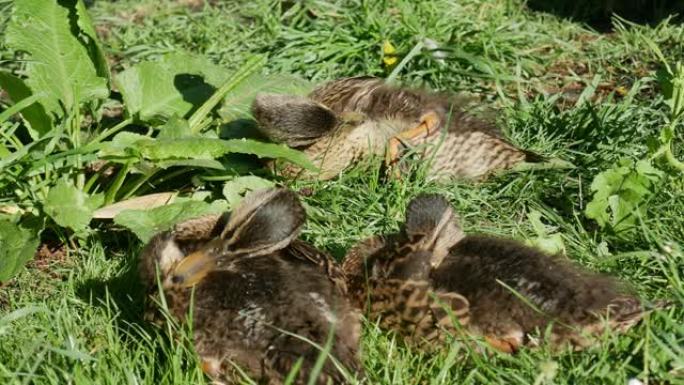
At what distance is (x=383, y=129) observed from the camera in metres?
6.05

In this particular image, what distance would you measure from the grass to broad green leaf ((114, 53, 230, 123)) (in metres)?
0.77

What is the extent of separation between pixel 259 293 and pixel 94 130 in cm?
236

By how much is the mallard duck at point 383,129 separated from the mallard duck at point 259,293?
1.44m

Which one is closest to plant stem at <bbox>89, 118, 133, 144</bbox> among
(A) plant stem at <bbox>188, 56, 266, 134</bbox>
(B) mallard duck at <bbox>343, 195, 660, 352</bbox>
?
(A) plant stem at <bbox>188, 56, 266, 134</bbox>

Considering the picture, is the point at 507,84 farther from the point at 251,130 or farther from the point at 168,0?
the point at 168,0

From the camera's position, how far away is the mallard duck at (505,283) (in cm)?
404

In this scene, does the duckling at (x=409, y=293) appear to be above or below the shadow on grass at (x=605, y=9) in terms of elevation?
above

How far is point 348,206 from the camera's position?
18.3 ft

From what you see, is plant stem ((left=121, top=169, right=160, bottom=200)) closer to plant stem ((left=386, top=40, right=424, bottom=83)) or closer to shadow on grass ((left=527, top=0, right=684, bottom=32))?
plant stem ((left=386, top=40, right=424, bottom=83))

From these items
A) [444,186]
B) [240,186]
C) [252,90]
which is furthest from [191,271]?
[252,90]

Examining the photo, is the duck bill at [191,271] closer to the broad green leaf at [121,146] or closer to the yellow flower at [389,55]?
the broad green leaf at [121,146]

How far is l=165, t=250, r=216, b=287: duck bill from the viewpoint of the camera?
411 centimetres

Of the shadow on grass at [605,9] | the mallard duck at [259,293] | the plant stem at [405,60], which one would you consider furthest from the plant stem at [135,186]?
the shadow on grass at [605,9]

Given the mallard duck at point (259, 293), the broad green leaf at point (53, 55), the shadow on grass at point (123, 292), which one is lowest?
the shadow on grass at point (123, 292)
